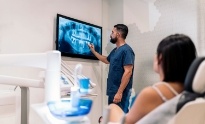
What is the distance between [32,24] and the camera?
8.25ft

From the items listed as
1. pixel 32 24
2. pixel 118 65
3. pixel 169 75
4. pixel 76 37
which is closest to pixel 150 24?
pixel 118 65

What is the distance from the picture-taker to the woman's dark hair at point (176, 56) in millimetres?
917

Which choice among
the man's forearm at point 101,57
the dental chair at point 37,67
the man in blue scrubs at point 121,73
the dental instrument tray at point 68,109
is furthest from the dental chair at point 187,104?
the man's forearm at point 101,57

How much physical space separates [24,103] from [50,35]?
169 cm

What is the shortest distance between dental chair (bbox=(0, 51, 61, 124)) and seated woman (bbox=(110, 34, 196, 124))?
367 millimetres

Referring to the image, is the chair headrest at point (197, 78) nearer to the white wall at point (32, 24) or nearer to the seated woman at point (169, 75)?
the seated woman at point (169, 75)

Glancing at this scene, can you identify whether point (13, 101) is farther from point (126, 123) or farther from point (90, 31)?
→ point (90, 31)

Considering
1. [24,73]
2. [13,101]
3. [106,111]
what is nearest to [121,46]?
[24,73]

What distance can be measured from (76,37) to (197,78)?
2.35 m

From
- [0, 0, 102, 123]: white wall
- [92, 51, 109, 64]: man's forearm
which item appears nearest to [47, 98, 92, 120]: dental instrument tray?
[0, 0, 102, 123]: white wall

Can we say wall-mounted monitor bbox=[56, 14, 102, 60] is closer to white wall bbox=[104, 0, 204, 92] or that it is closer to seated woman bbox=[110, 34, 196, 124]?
white wall bbox=[104, 0, 204, 92]

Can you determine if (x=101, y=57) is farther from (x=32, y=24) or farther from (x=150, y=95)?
(x=150, y=95)

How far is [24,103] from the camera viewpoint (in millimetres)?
1143

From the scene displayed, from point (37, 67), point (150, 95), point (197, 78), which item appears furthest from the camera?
point (37, 67)
